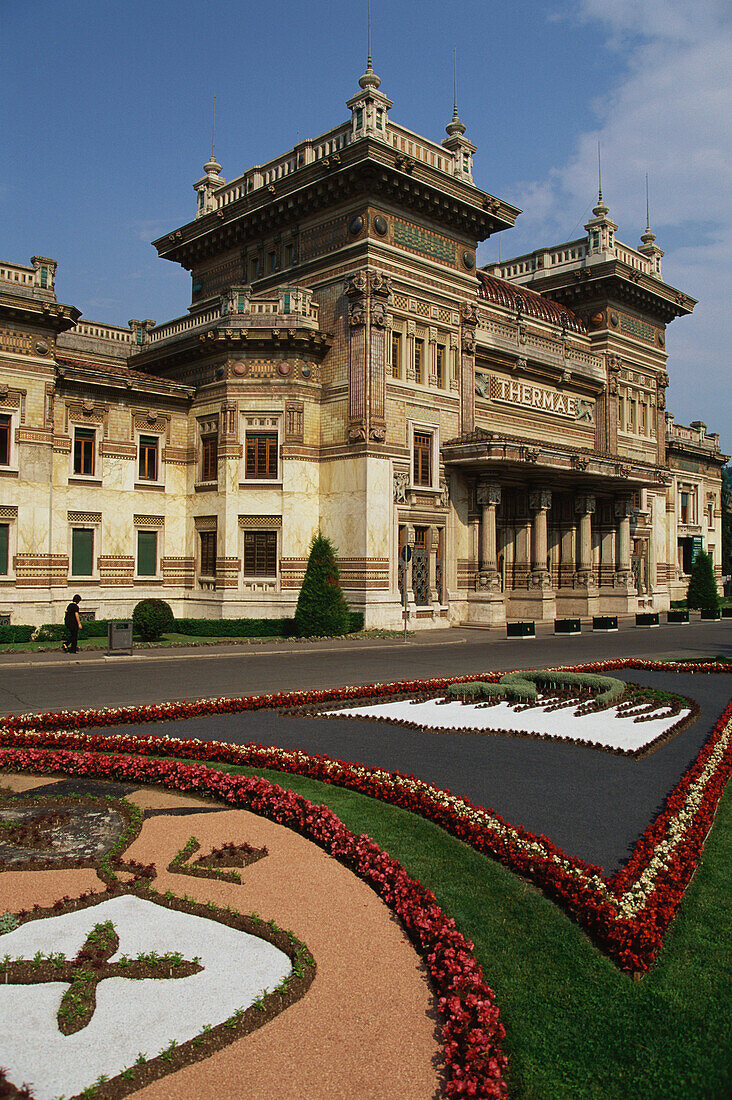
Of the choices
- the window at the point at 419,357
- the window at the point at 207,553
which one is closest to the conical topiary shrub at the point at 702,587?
the window at the point at 419,357

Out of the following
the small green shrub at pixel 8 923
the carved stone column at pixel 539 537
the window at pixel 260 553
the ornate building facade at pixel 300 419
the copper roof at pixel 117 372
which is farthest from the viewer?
the carved stone column at pixel 539 537

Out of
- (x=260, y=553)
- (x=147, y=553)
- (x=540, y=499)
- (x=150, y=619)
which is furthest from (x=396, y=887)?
(x=540, y=499)

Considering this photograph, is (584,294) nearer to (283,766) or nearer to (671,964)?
(283,766)

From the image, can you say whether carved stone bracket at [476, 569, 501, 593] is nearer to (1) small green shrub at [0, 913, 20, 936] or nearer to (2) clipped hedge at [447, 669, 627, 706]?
(2) clipped hedge at [447, 669, 627, 706]

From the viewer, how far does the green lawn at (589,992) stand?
449cm

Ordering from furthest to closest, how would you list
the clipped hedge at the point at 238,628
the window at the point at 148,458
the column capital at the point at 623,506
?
1. the column capital at the point at 623,506
2. the window at the point at 148,458
3. the clipped hedge at the point at 238,628

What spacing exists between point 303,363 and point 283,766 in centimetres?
2804

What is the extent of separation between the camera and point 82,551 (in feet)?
115

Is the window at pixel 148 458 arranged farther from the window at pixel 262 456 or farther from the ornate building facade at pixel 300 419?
the window at pixel 262 456

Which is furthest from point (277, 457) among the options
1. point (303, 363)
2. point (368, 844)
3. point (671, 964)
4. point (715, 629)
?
point (671, 964)

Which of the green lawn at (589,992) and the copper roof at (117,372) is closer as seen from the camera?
the green lawn at (589,992)

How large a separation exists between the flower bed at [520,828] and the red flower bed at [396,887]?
2.8 inches

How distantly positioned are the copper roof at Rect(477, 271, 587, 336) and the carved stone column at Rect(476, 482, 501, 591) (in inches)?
482

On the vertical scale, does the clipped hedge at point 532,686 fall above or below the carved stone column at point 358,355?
below
